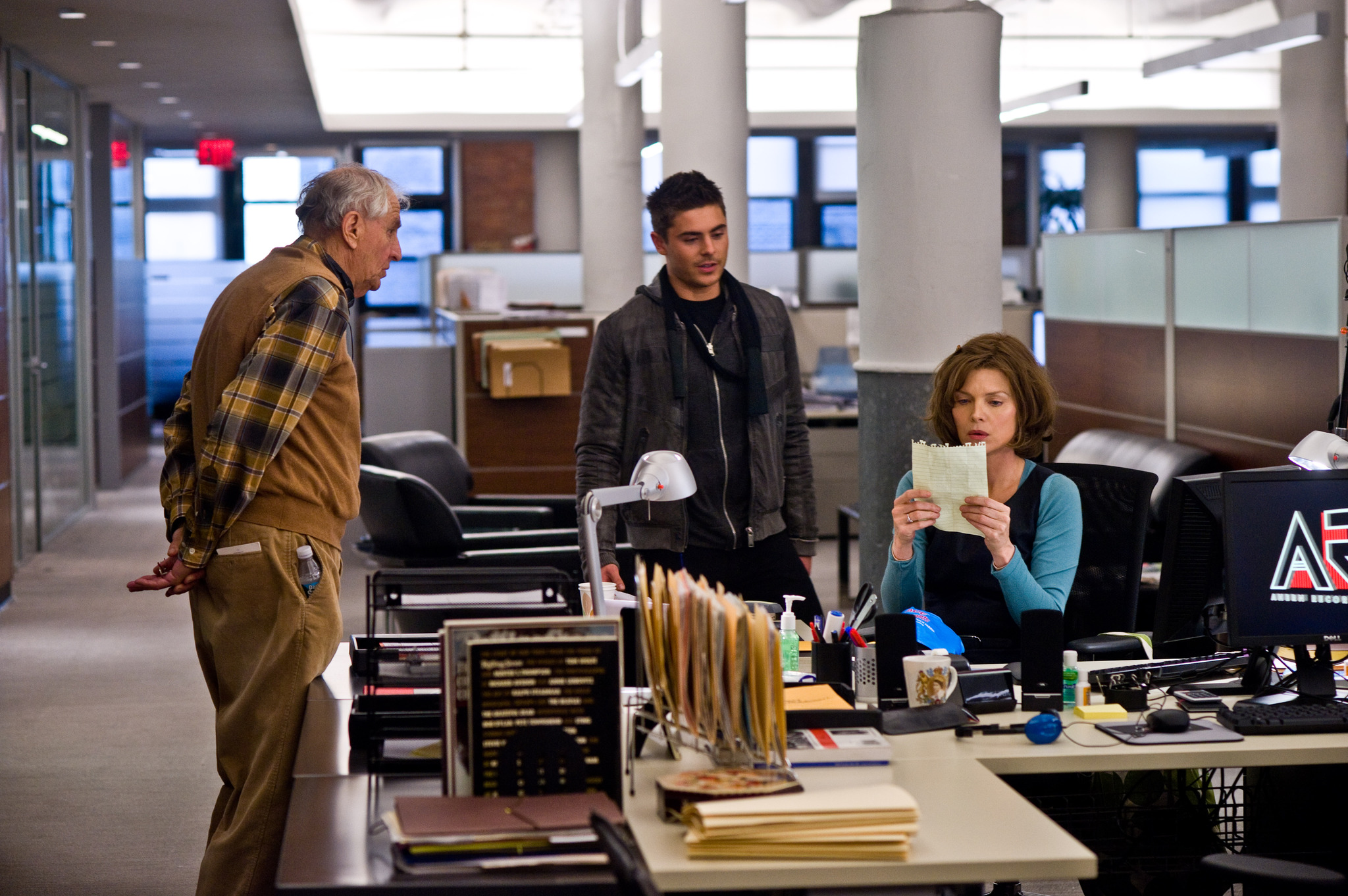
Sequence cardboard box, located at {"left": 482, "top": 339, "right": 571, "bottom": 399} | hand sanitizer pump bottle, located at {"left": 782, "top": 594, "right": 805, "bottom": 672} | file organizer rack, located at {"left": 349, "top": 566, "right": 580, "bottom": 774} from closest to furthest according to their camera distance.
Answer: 1. file organizer rack, located at {"left": 349, "top": 566, "right": 580, "bottom": 774}
2. hand sanitizer pump bottle, located at {"left": 782, "top": 594, "right": 805, "bottom": 672}
3. cardboard box, located at {"left": 482, "top": 339, "right": 571, "bottom": 399}

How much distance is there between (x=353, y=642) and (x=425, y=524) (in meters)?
2.39

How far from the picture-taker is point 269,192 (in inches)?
671

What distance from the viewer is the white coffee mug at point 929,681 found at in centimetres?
244

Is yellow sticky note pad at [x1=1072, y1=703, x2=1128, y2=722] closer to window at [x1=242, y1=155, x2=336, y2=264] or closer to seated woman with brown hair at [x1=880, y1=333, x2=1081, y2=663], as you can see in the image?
seated woman with brown hair at [x1=880, y1=333, x2=1081, y2=663]

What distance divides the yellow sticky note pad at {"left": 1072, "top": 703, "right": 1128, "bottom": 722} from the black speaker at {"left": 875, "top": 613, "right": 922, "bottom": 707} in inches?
12.0

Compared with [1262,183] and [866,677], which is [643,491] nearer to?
[866,677]

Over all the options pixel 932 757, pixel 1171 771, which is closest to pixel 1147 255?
pixel 1171 771

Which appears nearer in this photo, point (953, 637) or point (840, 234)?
point (953, 637)

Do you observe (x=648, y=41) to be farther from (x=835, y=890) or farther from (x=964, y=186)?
(x=835, y=890)

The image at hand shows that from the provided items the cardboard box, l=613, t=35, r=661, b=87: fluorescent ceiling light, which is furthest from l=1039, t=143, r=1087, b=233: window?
the cardboard box

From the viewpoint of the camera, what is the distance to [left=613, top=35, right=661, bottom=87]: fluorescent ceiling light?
23.3 ft

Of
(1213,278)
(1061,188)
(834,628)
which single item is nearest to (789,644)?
(834,628)

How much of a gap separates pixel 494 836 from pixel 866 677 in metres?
0.96

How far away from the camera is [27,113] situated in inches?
340
